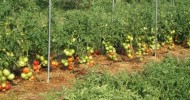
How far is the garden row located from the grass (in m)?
1.24

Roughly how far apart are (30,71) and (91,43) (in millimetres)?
1526

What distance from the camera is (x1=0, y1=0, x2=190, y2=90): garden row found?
18.4 ft

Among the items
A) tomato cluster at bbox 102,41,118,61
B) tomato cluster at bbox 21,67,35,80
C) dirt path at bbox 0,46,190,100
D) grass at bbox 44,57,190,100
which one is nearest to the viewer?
grass at bbox 44,57,190,100

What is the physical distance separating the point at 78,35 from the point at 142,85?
2.42 metres

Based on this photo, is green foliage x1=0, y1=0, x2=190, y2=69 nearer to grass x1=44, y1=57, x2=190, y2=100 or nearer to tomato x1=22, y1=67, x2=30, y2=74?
tomato x1=22, y1=67, x2=30, y2=74

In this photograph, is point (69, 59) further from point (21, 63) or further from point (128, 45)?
point (128, 45)

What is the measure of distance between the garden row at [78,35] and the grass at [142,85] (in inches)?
48.7

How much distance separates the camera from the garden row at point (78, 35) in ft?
18.4

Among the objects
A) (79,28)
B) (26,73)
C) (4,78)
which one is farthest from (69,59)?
(4,78)

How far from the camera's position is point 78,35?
657 centimetres

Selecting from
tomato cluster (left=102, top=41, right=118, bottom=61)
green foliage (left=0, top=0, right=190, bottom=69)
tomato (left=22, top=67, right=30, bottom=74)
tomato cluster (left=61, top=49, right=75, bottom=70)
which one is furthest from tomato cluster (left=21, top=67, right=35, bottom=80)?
tomato cluster (left=102, top=41, right=118, bottom=61)

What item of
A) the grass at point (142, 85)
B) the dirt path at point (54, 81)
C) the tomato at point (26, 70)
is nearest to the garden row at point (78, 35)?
the tomato at point (26, 70)

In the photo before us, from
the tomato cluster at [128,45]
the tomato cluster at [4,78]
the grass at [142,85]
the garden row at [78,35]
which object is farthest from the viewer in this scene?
the tomato cluster at [128,45]

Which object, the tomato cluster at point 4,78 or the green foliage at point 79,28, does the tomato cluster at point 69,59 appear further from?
the tomato cluster at point 4,78
